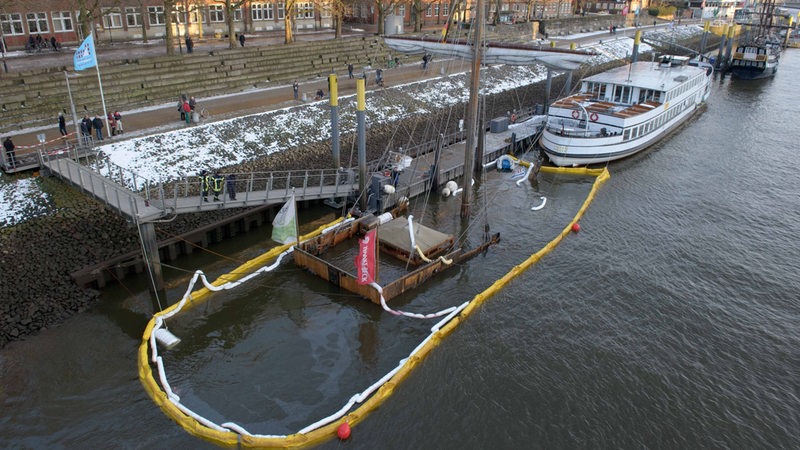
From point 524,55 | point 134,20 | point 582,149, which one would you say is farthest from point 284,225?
point 134,20

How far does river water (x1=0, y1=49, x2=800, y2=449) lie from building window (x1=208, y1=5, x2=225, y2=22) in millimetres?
44004

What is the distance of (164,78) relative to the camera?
4238 cm

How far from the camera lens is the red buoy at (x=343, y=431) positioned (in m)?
17.2

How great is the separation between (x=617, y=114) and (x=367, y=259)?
30191 millimetres

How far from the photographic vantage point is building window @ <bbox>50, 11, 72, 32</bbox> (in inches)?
2039

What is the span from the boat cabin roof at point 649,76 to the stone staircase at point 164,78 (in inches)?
930

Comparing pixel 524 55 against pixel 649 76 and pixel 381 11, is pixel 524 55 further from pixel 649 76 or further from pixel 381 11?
pixel 381 11

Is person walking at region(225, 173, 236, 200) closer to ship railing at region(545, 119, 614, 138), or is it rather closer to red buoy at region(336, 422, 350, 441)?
red buoy at region(336, 422, 350, 441)

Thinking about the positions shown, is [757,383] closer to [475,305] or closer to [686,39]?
[475,305]

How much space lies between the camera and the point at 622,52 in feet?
289

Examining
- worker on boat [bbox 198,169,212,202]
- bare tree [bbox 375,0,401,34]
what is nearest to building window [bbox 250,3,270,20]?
bare tree [bbox 375,0,401,34]

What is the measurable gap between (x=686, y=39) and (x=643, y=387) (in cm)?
11347

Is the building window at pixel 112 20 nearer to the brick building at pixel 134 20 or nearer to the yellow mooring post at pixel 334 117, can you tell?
the brick building at pixel 134 20

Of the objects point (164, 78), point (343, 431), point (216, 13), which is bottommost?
point (343, 431)
